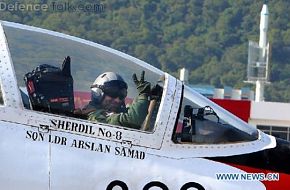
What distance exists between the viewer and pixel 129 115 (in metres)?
7.52

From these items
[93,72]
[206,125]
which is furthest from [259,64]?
[93,72]

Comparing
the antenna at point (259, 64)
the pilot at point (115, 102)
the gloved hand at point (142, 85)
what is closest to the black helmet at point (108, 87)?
the pilot at point (115, 102)

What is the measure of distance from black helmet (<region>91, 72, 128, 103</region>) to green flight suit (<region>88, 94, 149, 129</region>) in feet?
0.46

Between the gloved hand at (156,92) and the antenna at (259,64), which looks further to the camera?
the antenna at (259,64)

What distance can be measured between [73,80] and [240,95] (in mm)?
94439

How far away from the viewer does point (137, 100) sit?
7.66 m

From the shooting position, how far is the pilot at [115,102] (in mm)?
7461

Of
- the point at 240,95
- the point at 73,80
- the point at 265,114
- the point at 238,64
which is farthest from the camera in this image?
the point at 238,64

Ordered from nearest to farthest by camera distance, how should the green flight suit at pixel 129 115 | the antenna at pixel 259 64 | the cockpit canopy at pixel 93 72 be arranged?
the green flight suit at pixel 129 115, the cockpit canopy at pixel 93 72, the antenna at pixel 259 64

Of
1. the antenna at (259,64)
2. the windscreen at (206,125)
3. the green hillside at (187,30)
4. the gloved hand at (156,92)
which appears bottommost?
the windscreen at (206,125)

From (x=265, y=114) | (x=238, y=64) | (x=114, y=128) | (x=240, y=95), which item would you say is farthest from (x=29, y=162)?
(x=238, y=64)

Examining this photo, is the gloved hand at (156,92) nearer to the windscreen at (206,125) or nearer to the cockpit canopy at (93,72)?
the cockpit canopy at (93,72)

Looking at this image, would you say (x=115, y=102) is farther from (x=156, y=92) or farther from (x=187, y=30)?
(x=187, y=30)

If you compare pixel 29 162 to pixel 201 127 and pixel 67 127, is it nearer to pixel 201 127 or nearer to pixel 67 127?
pixel 67 127
